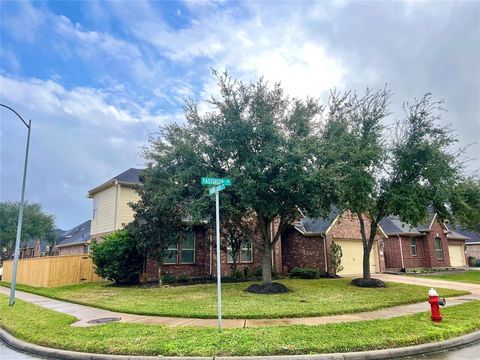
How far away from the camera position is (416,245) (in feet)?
95.4

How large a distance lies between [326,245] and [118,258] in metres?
12.7

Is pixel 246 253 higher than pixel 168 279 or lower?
higher

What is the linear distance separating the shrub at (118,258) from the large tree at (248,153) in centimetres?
473

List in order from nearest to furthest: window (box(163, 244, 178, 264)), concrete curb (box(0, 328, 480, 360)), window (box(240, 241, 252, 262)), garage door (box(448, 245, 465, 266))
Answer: concrete curb (box(0, 328, 480, 360))
window (box(163, 244, 178, 264))
window (box(240, 241, 252, 262))
garage door (box(448, 245, 465, 266))

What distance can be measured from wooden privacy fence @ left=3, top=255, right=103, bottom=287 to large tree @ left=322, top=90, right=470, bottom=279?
1532cm

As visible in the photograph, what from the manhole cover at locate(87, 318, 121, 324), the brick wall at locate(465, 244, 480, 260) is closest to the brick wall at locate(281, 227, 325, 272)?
the manhole cover at locate(87, 318, 121, 324)

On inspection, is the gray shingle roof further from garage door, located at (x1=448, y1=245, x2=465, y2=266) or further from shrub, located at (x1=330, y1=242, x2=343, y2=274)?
garage door, located at (x1=448, y1=245, x2=465, y2=266)

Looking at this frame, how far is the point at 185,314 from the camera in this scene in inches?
373

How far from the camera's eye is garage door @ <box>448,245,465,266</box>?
33250mm

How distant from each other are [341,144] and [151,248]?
1053 cm

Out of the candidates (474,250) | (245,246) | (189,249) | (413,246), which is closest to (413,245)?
(413,246)

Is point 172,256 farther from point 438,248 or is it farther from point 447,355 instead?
point 438,248

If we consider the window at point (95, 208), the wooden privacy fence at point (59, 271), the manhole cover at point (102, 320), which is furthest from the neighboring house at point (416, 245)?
the manhole cover at point (102, 320)

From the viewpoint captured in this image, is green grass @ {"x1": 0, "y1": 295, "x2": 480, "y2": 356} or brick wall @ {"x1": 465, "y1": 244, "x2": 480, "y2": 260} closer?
green grass @ {"x1": 0, "y1": 295, "x2": 480, "y2": 356}
